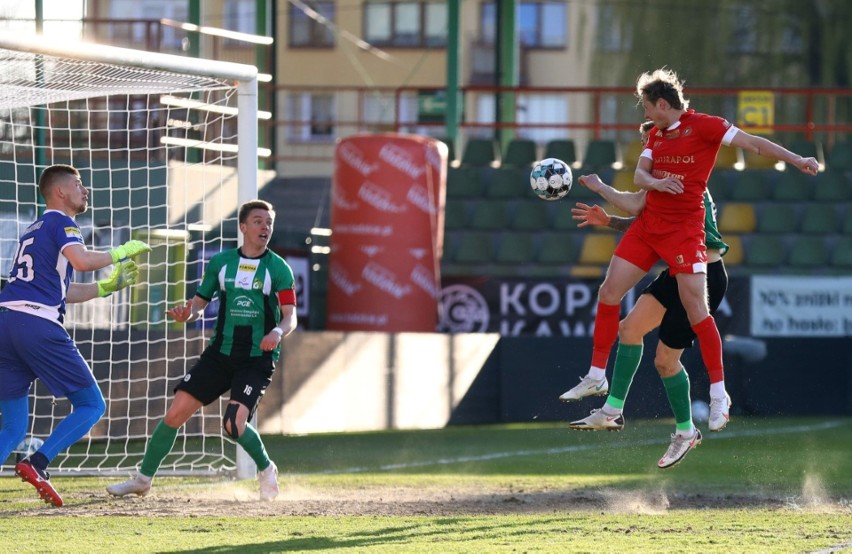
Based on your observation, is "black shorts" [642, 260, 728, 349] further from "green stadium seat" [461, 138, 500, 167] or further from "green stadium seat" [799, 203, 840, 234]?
"green stadium seat" [461, 138, 500, 167]

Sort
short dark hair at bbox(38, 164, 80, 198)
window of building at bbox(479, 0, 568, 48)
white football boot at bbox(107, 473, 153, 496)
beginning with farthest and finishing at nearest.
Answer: window of building at bbox(479, 0, 568, 48) → white football boot at bbox(107, 473, 153, 496) → short dark hair at bbox(38, 164, 80, 198)

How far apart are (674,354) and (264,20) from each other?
569 inches

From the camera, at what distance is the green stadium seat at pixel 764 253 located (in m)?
19.3

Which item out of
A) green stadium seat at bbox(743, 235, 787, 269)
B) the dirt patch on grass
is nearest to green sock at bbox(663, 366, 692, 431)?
the dirt patch on grass

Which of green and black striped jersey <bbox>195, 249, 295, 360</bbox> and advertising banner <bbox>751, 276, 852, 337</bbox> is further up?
green and black striped jersey <bbox>195, 249, 295, 360</bbox>

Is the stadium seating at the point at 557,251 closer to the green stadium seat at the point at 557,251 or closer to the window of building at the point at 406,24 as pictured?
the green stadium seat at the point at 557,251

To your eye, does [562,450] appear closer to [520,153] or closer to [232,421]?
[232,421]

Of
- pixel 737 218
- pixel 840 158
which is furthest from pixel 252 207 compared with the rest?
pixel 840 158

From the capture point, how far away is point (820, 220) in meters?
19.6

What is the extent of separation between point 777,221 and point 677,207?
1150 cm

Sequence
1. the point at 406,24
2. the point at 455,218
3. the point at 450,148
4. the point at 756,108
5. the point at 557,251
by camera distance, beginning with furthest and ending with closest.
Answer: the point at 406,24, the point at 756,108, the point at 450,148, the point at 455,218, the point at 557,251

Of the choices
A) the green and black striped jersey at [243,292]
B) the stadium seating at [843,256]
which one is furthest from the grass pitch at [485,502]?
the stadium seating at [843,256]

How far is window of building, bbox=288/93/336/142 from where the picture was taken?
44.3 m

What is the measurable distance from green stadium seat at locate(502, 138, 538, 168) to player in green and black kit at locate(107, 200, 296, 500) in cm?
1183
